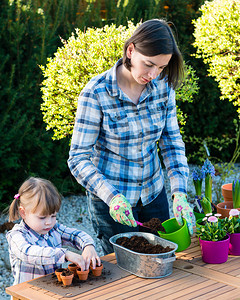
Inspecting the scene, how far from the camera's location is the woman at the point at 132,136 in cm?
218

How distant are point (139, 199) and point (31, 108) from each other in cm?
275

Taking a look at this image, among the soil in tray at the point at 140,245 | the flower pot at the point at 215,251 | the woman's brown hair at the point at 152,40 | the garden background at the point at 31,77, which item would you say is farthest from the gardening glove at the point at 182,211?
the garden background at the point at 31,77

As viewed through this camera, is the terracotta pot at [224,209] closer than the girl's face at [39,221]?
No

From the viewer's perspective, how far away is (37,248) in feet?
6.74

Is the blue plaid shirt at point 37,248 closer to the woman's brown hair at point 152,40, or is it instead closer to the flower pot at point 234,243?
the flower pot at point 234,243

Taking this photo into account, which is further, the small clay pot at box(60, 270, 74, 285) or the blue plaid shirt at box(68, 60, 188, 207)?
the blue plaid shirt at box(68, 60, 188, 207)

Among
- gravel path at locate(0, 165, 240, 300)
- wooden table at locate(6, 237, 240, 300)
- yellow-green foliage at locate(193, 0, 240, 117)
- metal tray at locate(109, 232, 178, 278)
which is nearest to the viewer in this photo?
wooden table at locate(6, 237, 240, 300)

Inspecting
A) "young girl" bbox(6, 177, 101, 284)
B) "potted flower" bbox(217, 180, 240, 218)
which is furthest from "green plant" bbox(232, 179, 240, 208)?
"young girl" bbox(6, 177, 101, 284)

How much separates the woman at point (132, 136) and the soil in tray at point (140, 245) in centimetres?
8

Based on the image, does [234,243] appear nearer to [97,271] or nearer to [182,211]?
[182,211]

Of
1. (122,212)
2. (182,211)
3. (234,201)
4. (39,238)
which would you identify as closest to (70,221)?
(234,201)

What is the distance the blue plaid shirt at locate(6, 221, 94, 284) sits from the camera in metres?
2.03

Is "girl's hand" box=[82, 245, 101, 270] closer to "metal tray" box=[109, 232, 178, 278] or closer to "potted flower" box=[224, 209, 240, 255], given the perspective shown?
"metal tray" box=[109, 232, 178, 278]

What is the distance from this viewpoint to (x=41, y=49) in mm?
4953
